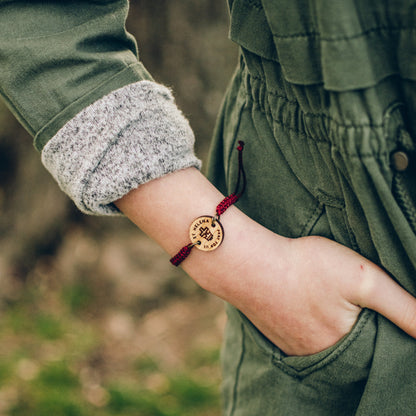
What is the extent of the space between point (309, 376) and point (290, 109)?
0.60 meters

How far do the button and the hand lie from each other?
0.21m

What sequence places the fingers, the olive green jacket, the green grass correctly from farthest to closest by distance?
the green grass < the fingers < the olive green jacket

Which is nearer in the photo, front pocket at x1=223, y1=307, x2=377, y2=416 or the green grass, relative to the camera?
front pocket at x1=223, y1=307, x2=377, y2=416

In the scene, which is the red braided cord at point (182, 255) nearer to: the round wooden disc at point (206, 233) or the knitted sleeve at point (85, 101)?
the round wooden disc at point (206, 233)

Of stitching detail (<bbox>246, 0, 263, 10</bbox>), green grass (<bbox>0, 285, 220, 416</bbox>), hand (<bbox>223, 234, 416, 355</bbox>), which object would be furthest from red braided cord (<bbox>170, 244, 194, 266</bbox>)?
green grass (<bbox>0, 285, 220, 416</bbox>)

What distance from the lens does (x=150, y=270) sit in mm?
3170

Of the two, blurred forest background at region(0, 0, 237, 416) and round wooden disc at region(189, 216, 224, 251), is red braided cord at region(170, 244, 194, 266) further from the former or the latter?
blurred forest background at region(0, 0, 237, 416)

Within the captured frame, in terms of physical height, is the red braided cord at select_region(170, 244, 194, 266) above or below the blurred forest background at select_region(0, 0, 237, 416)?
above

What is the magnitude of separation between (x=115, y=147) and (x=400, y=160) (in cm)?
56

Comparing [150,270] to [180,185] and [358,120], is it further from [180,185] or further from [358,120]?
[358,120]

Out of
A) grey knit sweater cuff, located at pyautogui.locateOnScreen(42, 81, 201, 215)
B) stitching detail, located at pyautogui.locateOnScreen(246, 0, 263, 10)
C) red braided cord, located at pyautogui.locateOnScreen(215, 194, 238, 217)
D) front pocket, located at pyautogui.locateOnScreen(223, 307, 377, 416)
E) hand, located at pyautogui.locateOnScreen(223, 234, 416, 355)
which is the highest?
stitching detail, located at pyautogui.locateOnScreen(246, 0, 263, 10)

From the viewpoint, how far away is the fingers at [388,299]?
3.07 feet

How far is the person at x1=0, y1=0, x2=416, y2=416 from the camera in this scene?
34.8 inches

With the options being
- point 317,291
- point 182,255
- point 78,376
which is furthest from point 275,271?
point 78,376
